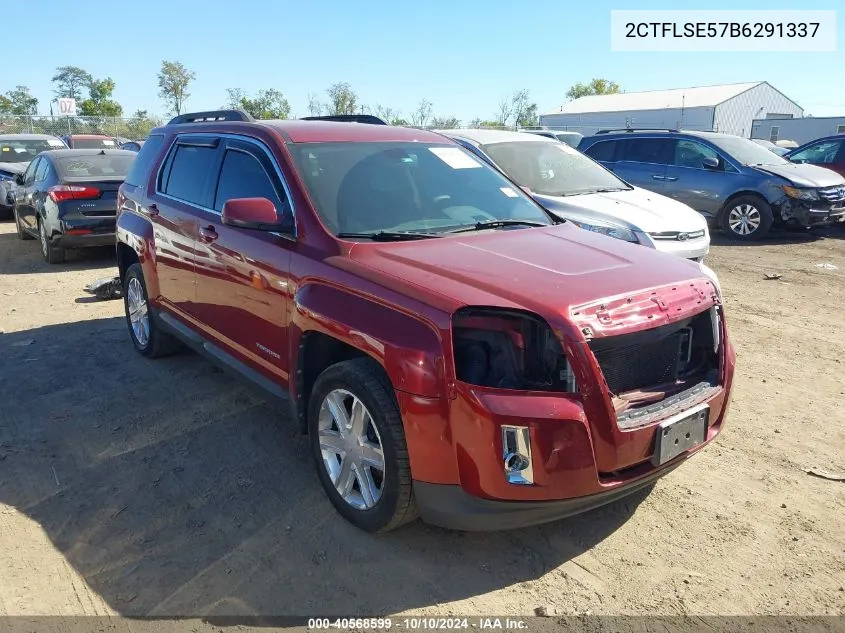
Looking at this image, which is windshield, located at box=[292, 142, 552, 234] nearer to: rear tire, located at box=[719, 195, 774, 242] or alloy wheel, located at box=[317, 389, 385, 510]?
alloy wheel, located at box=[317, 389, 385, 510]

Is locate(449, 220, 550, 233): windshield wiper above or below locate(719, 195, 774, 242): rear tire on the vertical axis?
above

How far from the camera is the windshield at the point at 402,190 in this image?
368cm

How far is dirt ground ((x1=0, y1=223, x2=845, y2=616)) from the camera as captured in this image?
2.80 meters

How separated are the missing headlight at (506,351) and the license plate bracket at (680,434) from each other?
20.1 inches

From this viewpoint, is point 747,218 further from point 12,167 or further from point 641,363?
point 12,167

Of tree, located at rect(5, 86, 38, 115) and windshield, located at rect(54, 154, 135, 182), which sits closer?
windshield, located at rect(54, 154, 135, 182)

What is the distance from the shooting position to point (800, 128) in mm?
41406

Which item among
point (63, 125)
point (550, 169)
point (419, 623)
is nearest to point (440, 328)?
point (419, 623)

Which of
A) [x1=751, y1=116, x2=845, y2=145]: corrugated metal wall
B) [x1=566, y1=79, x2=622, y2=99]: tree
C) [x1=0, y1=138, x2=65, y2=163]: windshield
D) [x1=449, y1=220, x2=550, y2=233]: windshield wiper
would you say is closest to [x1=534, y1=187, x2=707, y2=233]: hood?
[x1=449, y1=220, x2=550, y2=233]: windshield wiper

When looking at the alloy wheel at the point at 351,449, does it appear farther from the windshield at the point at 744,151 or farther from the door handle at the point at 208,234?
the windshield at the point at 744,151

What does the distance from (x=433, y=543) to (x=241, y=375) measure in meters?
1.68

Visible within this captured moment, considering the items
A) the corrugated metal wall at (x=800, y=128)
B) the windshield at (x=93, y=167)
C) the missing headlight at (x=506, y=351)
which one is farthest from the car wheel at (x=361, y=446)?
the corrugated metal wall at (x=800, y=128)

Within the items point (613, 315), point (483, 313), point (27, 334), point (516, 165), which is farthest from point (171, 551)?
point (516, 165)

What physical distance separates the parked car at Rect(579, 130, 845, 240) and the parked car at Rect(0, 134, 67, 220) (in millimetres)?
11693
